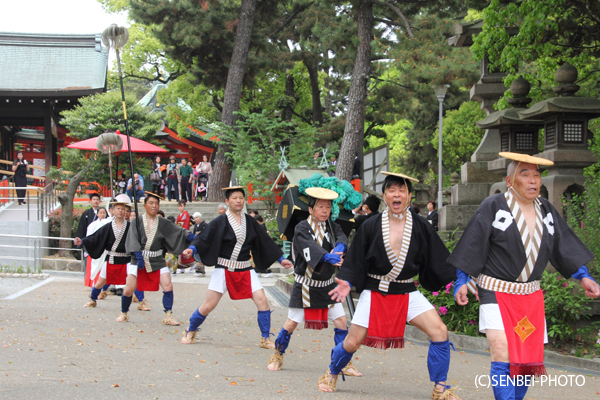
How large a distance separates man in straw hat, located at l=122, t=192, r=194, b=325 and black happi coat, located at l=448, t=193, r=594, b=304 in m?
5.26

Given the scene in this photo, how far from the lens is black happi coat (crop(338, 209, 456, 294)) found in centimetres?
475

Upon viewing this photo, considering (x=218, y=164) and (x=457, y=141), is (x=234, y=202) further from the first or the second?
(x=457, y=141)

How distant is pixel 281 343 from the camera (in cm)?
580

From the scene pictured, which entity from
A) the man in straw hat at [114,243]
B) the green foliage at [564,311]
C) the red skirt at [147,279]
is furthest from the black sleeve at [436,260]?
the man in straw hat at [114,243]

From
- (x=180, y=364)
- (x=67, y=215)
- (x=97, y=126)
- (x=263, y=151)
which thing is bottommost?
(x=180, y=364)

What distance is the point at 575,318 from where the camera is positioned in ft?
21.8

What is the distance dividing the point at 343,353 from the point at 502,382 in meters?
1.36

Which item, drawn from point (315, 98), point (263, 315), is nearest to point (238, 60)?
point (315, 98)

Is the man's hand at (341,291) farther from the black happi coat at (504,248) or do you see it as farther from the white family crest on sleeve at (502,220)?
the white family crest on sleeve at (502,220)

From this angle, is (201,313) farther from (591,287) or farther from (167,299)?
(591,287)

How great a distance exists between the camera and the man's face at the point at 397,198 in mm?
4770

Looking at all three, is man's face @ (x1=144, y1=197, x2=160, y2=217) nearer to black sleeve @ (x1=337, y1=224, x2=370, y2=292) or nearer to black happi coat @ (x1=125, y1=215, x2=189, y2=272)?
black happi coat @ (x1=125, y1=215, x2=189, y2=272)

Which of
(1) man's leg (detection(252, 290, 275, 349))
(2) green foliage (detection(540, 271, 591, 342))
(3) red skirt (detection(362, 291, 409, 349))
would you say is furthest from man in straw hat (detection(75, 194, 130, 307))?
(2) green foliage (detection(540, 271, 591, 342))

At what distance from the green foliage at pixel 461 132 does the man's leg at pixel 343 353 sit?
23.7 metres
